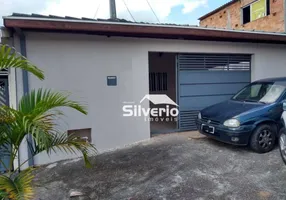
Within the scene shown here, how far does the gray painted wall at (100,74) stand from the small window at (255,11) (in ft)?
35.0

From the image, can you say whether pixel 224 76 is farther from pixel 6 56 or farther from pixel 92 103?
pixel 6 56

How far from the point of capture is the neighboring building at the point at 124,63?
Result: 4.92 meters

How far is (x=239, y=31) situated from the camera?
6.32 meters

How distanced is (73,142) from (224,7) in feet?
59.5

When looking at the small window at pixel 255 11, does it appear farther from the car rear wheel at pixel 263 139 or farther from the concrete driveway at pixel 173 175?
the concrete driveway at pixel 173 175

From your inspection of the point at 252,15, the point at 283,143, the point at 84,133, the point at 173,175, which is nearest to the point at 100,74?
the point at 84,133

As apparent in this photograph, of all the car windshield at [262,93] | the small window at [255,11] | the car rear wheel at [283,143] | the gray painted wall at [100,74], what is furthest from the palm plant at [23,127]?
the small window at [255,11]

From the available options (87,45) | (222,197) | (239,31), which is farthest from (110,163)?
(239,31)

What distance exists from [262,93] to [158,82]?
20.9 ft

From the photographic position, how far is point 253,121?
475 centimetres

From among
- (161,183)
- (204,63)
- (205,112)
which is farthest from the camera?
(204,63)

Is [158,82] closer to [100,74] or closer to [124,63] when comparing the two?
[124,63]

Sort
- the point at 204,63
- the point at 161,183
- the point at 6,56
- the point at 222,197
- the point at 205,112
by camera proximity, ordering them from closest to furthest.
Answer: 1. the point at 6,56
2. the point at 222,197
3. the point at 161,183
4. the point at 205,112
5. the point at 204,63

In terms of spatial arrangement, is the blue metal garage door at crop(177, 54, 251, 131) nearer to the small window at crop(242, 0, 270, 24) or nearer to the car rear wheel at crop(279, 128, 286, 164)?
the car rear wheel at crop(279, 128, 286, 164)
